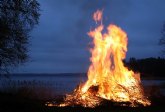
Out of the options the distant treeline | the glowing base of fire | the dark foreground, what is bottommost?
the dark foreground

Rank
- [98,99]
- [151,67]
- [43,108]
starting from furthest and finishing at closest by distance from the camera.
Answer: [151,67]
[98,99]
[43,108]

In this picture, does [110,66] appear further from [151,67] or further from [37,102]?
[151,67]

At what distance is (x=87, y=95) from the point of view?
22609mm

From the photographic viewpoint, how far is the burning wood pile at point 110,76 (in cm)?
2297

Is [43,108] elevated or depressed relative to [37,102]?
depressed

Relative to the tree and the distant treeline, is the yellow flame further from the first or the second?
the distant treeline

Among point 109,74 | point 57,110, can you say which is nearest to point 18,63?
point 109,74

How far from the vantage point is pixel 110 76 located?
2373cm

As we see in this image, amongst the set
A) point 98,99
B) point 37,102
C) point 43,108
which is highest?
point 98,99

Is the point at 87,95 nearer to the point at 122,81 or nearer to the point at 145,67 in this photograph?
the point at 122,81

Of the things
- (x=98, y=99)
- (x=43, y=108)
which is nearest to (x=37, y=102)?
(x=43, y=108)

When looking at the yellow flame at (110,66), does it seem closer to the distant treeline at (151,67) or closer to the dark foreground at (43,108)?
the dark foreground at (43,108)

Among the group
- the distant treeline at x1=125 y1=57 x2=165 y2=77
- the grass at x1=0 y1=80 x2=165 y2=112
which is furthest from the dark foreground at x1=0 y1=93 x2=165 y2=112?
the distant treeline at x1=125 y1=57 x2=165 y2=77

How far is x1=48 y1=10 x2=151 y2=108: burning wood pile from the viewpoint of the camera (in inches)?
904
